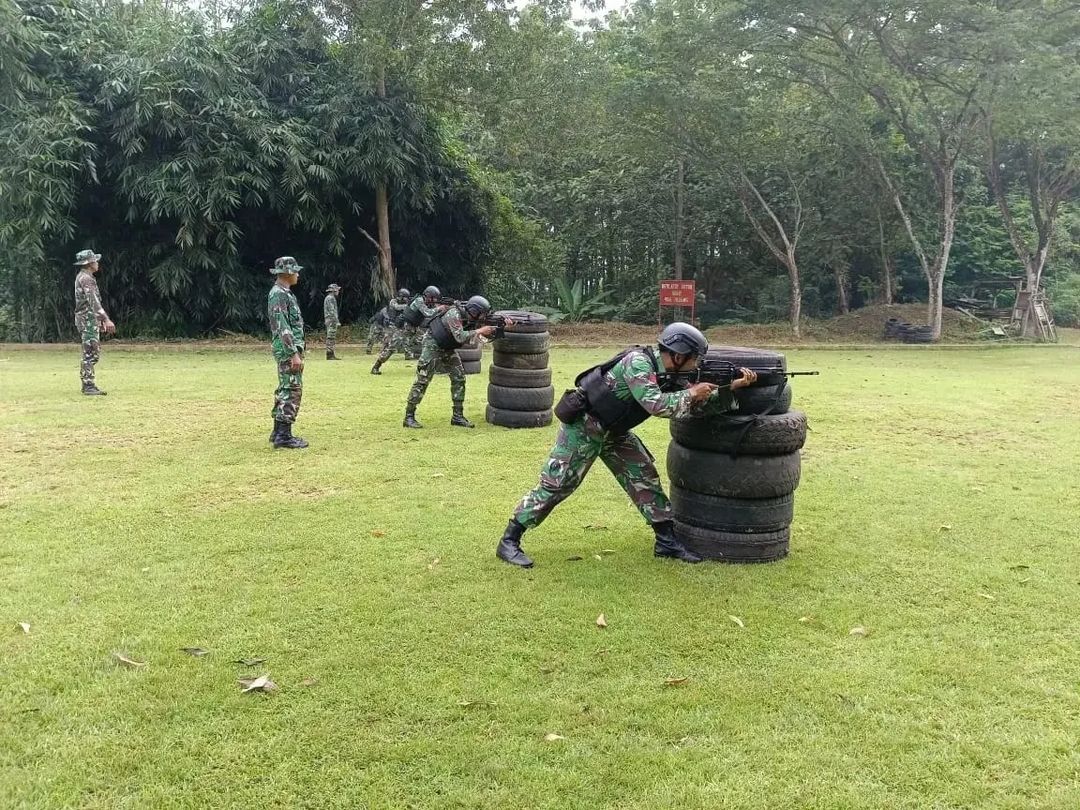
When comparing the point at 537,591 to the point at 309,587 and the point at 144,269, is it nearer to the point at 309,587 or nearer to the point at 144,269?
the point at 309,587

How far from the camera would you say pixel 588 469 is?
5152mm

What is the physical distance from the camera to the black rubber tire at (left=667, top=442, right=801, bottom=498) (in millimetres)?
4957

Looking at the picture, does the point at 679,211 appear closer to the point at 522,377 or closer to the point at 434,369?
the point at 522,377

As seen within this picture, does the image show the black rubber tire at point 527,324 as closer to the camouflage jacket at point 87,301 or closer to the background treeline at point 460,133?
the camouflage jacket at point 87,301

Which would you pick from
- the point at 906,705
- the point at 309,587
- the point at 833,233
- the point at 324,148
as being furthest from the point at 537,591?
the point at 833,233

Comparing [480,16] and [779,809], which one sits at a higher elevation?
[480,16]

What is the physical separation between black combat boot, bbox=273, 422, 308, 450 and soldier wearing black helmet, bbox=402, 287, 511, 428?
150cm

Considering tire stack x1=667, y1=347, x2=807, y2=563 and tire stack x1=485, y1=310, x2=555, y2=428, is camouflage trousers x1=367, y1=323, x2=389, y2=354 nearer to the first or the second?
tire stack x1=485, y1=310, x2=555, y2=428

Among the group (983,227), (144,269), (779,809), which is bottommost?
(779,809)

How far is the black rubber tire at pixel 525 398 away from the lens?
31.5 ft

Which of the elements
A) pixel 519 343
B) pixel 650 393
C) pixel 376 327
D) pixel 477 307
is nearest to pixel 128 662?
pixel 650 393

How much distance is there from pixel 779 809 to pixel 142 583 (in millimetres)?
3708

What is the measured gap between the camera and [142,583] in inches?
189

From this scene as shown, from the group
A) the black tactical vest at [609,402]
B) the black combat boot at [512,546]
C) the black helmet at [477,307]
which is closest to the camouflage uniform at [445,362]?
the black helmet at [477,307]
